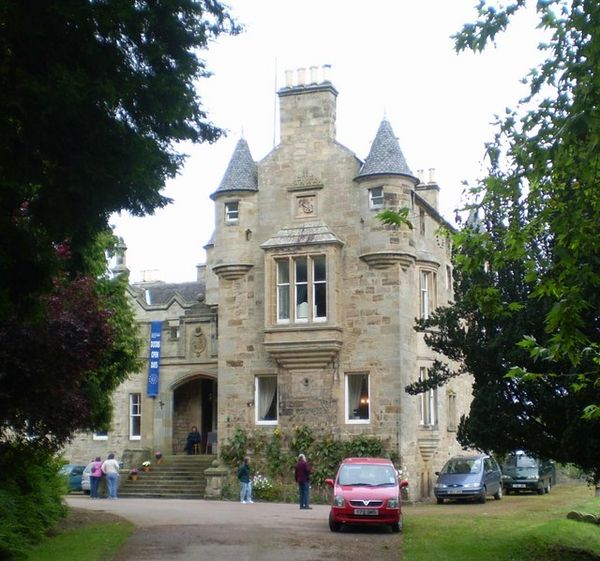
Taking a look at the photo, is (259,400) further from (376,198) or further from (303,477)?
(376,198)

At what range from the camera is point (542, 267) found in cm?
1512

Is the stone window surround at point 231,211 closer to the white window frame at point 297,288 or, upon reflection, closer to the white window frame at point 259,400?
the white window frame at point 297,288

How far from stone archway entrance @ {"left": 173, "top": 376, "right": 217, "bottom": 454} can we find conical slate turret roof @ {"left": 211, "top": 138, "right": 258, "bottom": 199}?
8.10 meters

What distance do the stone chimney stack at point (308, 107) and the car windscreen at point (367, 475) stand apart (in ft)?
45.9

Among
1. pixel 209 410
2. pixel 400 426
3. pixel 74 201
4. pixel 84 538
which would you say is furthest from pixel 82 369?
pixel 209 410

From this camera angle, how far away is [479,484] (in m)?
31.2

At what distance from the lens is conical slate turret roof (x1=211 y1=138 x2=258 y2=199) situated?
34.0 metres

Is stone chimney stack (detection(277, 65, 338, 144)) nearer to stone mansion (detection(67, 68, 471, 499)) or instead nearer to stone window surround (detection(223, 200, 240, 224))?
stone mansion (detection(67, 68, 471, 499))

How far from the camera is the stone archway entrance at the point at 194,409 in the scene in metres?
38.2

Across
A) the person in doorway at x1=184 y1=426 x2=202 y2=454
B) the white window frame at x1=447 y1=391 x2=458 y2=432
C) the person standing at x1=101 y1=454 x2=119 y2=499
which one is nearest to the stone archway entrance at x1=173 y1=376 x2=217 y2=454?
the person in doorway at x1=184 y1=426 x2=202 y2=454

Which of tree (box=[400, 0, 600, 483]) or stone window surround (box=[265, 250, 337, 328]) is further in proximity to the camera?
stone window surround (box=[265, 250, 337, 328])

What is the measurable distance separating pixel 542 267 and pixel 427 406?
19627 mm

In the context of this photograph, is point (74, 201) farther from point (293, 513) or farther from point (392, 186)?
point (392, 186)

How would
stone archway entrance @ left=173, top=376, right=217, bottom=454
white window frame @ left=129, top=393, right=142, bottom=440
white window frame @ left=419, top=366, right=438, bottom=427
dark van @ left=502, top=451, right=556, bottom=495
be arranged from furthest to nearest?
white window frame @ left=129, top=393, right=142, bottom=440 < stone archway entrance @ left=173, top=376, right=217, bottom=454 < dark van @ left=502, top=451, right=556, bottom=495 < white window frame @ left=419, top=366, right=438, bottom=427
